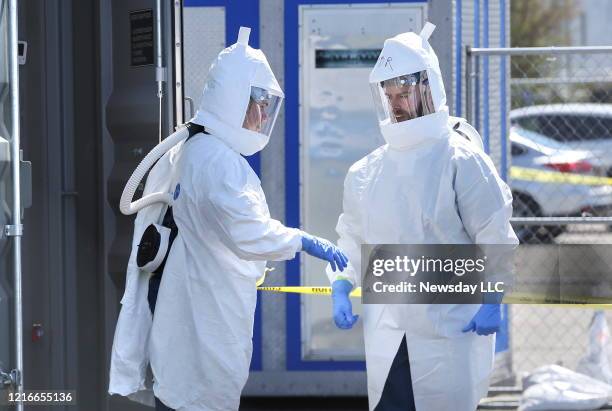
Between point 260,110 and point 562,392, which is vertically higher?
point 260,110

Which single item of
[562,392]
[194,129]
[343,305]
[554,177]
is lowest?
[562,392]

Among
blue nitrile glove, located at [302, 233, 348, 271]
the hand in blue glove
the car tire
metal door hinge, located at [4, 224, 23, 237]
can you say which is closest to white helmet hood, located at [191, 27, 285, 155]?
blue nitrile glove, located at [302, 233, 348, 271]

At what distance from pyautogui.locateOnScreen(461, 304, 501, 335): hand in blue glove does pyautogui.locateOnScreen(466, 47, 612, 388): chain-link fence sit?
2244mm

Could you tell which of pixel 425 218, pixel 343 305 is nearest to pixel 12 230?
pixel 343 305

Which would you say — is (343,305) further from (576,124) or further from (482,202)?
(576,124)

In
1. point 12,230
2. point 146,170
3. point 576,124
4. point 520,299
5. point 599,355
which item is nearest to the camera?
point 12,230

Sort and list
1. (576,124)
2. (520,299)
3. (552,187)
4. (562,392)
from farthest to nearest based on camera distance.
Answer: (576,124)
(552,187)
(520,299)
(562,392)

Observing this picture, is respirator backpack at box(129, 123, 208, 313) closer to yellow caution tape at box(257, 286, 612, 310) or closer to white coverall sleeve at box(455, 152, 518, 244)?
white coverall sleeve at box(455, 152, 518, 244)

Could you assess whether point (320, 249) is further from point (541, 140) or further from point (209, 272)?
point (541, 140)

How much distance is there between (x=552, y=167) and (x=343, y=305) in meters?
6.25

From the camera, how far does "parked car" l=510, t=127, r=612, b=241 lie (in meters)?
9.84

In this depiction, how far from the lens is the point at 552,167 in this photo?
1071cm

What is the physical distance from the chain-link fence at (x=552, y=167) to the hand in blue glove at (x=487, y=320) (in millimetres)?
2244

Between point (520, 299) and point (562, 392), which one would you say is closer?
point (562, 392)
